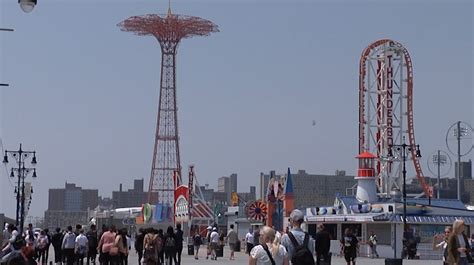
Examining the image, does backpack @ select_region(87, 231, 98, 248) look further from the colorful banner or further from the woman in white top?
the colorful banner

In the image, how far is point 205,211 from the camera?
8219cm

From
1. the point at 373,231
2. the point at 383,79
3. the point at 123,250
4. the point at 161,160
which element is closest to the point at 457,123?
the point at 383,79

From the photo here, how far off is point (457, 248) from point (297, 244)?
294cm

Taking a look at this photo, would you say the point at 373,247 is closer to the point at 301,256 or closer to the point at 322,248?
the point at 322,248

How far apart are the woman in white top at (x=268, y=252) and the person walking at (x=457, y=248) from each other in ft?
11.7

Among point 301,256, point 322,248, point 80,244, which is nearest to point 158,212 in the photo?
point 80,244

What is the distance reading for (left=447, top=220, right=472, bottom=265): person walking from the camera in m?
14.2

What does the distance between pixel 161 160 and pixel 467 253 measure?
8258 centimetres

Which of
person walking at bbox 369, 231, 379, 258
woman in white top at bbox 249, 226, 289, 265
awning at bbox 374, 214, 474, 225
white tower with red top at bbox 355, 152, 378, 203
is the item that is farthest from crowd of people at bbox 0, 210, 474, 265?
white tower with red top at bbox 355, 152, 378, 203

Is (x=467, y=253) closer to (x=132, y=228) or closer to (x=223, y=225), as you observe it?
(x=223, y=225)

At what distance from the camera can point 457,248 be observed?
14266mm

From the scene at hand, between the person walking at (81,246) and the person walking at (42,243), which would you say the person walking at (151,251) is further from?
the person walking at (42,243)

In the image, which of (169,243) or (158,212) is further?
(158,212)

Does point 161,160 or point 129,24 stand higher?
point 129,24
